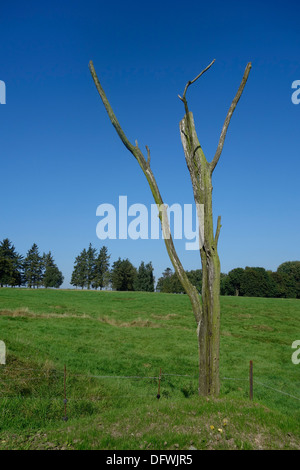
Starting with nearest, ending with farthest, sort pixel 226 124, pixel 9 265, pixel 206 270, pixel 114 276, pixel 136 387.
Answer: pixel 206 270
pixel 226 124
pixel 136 387
pixel 9 265
pixel 114 276

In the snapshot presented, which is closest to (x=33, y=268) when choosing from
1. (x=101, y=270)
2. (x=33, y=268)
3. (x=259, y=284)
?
(x=33, y=268)

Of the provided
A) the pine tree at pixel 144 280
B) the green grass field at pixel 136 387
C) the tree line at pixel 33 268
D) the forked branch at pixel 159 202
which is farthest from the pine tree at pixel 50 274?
the forked branch at pixel 159 202

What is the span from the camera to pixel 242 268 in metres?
93.4

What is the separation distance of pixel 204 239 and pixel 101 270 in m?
100

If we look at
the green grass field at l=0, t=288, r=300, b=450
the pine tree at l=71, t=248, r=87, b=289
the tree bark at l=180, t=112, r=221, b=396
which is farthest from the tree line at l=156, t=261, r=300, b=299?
the tree bark at l=180, t=112, r=221, b=396

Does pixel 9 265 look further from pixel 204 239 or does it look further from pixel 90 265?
pixel 204 239

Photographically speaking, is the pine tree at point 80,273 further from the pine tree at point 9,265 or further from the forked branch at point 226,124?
the forked branch at point 226,124

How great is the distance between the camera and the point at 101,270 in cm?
10594

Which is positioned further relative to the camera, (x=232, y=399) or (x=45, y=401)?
(x=45, y=401)

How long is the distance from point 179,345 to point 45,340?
884cm

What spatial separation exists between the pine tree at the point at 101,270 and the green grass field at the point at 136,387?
75.6 metres

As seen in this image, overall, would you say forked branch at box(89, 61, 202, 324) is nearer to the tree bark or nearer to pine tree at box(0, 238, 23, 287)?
the tree bark
